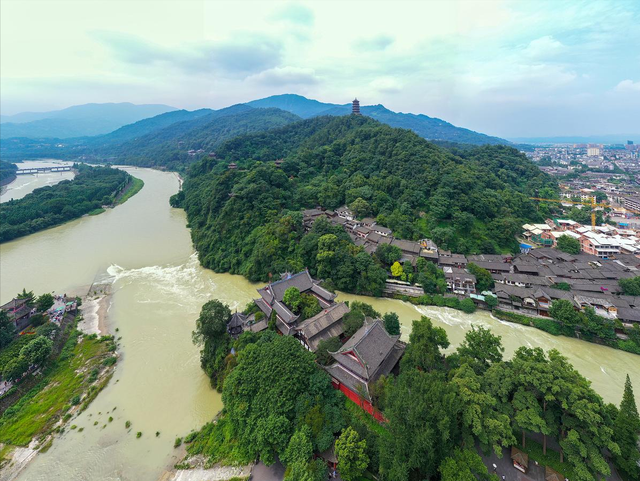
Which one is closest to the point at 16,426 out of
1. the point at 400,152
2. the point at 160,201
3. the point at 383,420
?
the point at 383,420

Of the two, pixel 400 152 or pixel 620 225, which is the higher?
pixel 400 152

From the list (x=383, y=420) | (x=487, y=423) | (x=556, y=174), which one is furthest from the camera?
(x=556, y=174)

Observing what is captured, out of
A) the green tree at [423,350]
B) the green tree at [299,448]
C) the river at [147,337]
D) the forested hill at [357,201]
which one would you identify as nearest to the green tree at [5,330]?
the river at [147,337]

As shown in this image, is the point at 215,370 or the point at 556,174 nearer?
the point at 215,370

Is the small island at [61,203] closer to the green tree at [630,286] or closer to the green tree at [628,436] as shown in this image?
the green tree at [628,436]

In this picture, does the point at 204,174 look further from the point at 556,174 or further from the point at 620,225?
the point at 556,174

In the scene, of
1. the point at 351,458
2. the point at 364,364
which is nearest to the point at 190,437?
the point at 351,458
